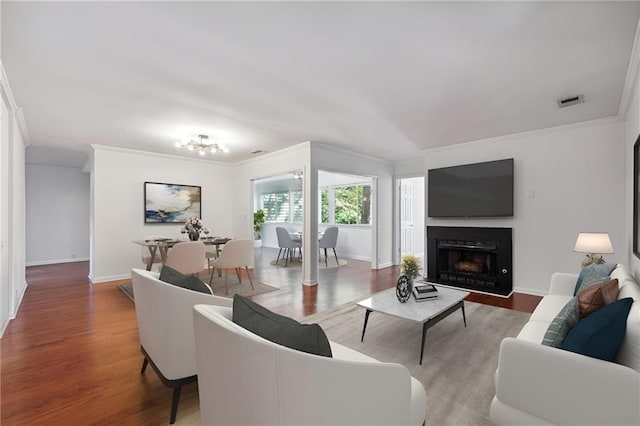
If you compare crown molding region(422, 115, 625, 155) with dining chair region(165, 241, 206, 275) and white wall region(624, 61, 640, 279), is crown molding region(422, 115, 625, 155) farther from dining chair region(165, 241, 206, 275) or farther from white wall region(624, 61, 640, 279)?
dining chair region(165, 241, 206, 275)

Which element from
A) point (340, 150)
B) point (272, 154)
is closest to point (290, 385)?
point (340, 150)

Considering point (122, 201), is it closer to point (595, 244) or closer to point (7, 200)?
point (7, 200)

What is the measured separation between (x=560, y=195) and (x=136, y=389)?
525cm

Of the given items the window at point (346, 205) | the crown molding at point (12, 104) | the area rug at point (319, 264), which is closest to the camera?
the crown molding at point (12, 104)

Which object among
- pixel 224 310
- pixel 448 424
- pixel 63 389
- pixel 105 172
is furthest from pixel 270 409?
pixel 105 172

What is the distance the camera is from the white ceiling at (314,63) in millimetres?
1816

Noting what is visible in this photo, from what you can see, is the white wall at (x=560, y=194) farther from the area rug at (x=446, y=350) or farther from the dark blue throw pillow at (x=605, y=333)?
the dark blue throw pillow at (x=605, y=333)

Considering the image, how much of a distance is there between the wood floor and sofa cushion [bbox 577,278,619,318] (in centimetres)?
230

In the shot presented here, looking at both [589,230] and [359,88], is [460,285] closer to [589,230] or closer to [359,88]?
[589,230]

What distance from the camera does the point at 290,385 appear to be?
0.94 meters

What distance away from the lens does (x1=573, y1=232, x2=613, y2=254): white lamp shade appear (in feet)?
9.66

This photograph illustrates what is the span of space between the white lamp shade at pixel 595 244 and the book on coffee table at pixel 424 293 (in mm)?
1599

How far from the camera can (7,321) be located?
3.20 meters

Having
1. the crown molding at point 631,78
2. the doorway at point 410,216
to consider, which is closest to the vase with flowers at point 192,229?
the doorway at point 410,216
